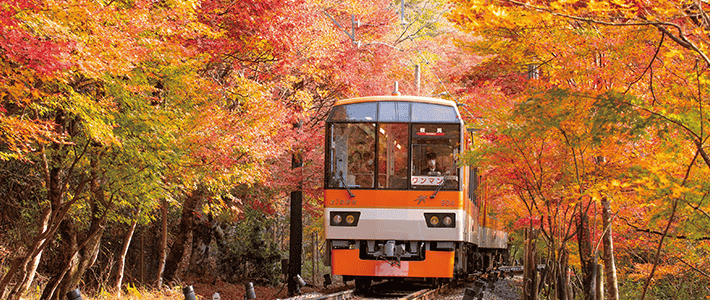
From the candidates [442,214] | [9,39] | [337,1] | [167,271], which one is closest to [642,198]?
[442,214]

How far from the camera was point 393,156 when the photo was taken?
10.4m

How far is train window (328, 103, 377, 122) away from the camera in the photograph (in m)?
10.4

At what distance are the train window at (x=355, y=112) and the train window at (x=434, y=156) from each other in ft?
2.32

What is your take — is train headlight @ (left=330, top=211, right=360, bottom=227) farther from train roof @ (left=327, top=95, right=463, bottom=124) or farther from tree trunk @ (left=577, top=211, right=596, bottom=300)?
tree trunk @ (left=577, top=211, right=596, bottom=300)

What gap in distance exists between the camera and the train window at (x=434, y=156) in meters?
10.2

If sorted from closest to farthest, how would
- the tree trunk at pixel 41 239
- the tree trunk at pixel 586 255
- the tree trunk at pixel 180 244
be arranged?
the tree trunk at pixel 41 239, the tree trunk at pixel 586 255, the tree trunk at pixel 180 244

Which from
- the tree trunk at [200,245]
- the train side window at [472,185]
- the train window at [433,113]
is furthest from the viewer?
the tree trunk at [200,245]

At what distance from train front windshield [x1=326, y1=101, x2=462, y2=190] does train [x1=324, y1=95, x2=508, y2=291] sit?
0.05ft

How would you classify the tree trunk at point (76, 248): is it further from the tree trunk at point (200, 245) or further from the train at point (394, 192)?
the tree trunk at point (200, 245)

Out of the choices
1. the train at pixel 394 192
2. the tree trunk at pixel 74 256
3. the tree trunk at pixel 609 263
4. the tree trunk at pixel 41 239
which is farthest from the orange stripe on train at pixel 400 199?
the tree trunk at pixel 74 256

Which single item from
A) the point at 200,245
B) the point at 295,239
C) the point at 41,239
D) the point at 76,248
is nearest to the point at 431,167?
the point at 295,239

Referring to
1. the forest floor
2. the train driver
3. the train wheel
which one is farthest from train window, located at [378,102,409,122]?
the forest floor

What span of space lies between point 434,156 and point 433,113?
68cm

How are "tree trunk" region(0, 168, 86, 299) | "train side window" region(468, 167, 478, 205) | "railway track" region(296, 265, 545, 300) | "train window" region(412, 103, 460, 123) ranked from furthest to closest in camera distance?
1. "train side window" region(468, 167, 478, 205)
2. "train window" region(412, 103, 460, 123)
3. "tree trunk" region(0, 168, 86, 299)
4. "railway track" region(296, 265, 545, 300)
